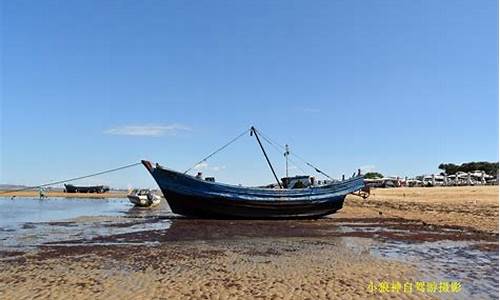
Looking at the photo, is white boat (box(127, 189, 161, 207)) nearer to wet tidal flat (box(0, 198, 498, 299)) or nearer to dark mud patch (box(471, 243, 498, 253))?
wet tidal flat (box(0, 198, 498, 299))

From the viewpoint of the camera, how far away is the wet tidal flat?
29.8 feet

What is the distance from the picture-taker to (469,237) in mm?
17312

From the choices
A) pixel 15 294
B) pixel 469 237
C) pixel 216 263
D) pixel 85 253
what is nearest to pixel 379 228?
pixel 469 237

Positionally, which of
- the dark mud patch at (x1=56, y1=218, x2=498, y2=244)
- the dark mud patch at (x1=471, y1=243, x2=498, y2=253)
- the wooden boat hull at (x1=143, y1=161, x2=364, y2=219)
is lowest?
the dark mud patch at (x1=471, y1=243, x2=498, y2=253)

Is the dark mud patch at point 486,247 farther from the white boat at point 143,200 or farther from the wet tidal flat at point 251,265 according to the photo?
the white boat at point 143,200

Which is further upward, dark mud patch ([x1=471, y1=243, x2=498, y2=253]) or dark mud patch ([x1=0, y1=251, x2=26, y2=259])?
dark mud patch ([x1=0, y1=251, x2=26, y2=259])

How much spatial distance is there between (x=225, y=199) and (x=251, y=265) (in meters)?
15.6

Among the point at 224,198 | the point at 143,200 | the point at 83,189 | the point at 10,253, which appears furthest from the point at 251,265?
the point at 83,189

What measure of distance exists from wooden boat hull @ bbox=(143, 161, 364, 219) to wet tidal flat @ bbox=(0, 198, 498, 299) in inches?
285

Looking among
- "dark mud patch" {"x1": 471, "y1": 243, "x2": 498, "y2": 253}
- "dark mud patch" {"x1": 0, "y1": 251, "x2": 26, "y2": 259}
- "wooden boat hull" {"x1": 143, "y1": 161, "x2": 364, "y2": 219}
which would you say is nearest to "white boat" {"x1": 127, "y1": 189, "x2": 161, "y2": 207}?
"wooden boat hull" {"x1": 143, "y1": 161, "x2": 364, "y2": 219}

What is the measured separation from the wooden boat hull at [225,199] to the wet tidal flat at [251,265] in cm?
724

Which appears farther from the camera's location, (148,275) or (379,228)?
(379,228)

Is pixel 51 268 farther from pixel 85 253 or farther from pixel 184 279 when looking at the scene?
pixel 184 279

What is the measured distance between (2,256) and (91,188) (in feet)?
326
